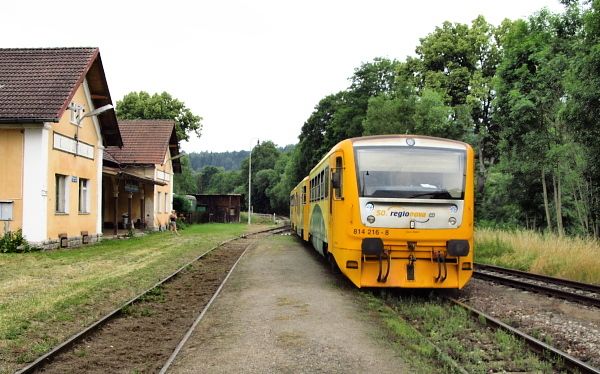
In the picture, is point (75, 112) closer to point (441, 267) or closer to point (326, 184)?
point (326, 184)

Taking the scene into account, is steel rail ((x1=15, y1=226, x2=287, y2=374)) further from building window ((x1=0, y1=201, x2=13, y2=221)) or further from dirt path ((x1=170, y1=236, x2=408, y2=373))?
building window ((x1=0, y1=201, x2=13, y2=221))

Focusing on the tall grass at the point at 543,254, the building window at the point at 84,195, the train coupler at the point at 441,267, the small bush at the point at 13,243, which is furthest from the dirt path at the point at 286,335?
the building window at the point at 84,195

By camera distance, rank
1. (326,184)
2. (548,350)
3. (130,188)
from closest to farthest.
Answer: (548,350) < (326,184) < (130,188)

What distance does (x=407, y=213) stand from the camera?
10.0m

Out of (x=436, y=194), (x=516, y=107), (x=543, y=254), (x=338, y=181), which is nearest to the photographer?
(x=436, y=194)

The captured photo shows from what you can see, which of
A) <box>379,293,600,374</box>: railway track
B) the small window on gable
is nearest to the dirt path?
<box>379,293,600,374</box>: railway track

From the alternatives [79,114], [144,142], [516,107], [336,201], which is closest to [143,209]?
[144,142]

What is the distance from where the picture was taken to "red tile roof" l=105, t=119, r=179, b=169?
120 ft

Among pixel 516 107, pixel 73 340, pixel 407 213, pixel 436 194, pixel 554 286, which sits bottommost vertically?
pixel 554 286

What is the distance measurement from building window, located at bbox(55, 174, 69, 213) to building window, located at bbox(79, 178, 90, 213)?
162cm

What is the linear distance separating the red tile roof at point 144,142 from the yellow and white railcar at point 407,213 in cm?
2792

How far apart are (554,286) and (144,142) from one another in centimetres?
3043

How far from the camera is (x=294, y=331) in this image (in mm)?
7492

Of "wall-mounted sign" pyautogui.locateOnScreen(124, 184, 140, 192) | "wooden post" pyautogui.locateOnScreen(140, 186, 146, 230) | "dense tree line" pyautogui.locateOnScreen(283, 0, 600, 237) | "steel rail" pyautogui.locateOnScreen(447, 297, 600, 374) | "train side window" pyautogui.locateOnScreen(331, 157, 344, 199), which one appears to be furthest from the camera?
"wooden post" pyautogui.locateOnScreen(140, 186, 146, 230)
